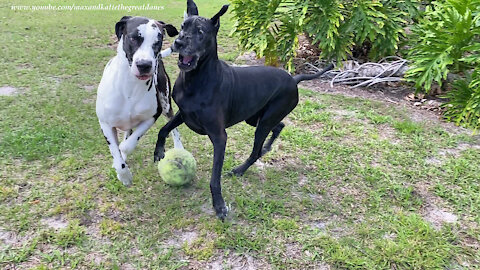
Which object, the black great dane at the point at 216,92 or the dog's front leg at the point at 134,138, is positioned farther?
the dog's front leg at the point at 134,138

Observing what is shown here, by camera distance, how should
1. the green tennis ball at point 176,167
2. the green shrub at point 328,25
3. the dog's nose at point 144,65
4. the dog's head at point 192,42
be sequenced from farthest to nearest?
the green shrub at point 328,25 < the green tennis ball at point 176,167 < the dog's nose at point 144,65 < the dog's head at point 192,42

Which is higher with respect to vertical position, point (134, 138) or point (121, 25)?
point (121, 25)

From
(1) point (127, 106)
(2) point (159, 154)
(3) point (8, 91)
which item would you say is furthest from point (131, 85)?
(3) point (8, 91)

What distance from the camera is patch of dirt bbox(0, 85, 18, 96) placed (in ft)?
15.1

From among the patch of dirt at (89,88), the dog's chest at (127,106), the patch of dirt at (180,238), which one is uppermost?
the dog's chest at (127,106)

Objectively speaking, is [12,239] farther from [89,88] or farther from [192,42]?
[89,88]

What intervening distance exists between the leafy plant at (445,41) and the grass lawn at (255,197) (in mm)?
568

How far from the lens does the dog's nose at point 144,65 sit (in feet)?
8.13

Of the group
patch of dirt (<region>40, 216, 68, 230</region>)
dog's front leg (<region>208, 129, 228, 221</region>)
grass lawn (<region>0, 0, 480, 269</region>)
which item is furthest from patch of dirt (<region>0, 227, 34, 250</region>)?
dog's front leg (<region>208, 129, 228, 221</region>)

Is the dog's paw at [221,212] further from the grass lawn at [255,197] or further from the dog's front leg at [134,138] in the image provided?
the dog's front leg at [134,138]

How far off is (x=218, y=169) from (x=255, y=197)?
22.5 inches

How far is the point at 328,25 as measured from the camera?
5297mm

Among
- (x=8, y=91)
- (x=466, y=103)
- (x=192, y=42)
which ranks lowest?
(x=8, y=91)

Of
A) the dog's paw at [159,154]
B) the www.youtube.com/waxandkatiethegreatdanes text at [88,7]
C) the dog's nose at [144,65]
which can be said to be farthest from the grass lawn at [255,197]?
the www.youtube.com/waxandkatiethegreatdanes text at [88,7]
